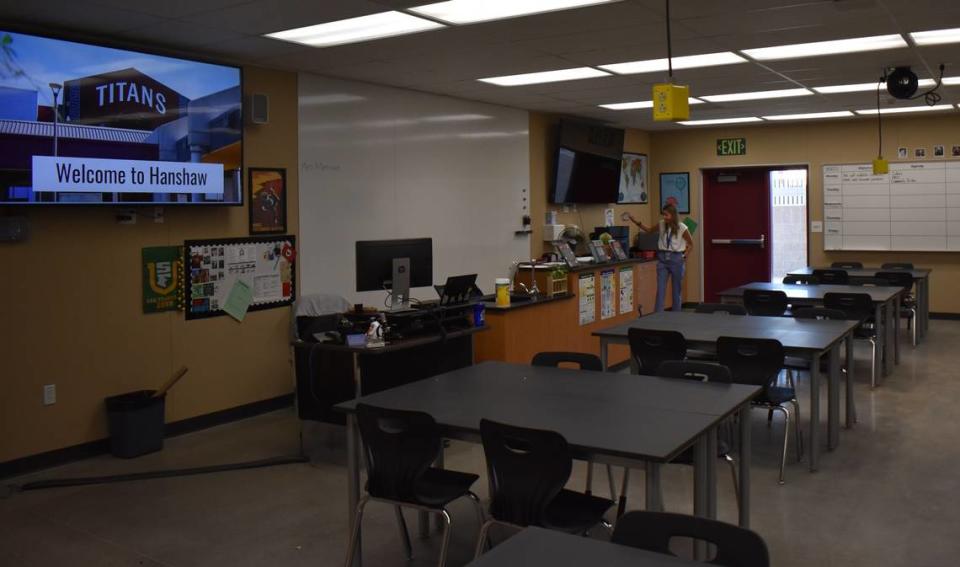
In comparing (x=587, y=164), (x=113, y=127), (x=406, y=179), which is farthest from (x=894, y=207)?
(x=113, y=127)

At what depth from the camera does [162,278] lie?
5.84 meters

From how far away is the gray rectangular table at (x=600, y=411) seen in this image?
2877mm

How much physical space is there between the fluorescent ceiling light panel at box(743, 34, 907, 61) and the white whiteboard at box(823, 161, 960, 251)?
17.6ft

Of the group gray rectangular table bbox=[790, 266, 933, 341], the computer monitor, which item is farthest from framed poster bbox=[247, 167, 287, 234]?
gray rectangular table bbox=[790, 266, 933, 341]

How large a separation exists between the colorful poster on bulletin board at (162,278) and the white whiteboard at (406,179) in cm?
105

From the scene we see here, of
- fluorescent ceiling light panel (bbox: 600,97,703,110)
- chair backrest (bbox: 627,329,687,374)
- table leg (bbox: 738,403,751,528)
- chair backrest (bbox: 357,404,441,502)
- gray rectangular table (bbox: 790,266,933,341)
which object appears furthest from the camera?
fluorescent ceiling light panel (bbox: 600,97,703,110)

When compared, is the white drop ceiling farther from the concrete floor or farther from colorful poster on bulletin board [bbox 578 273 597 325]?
the concrete floor

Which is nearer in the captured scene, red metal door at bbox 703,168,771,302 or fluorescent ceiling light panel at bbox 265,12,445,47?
fluorescent ceiling light panel at bbox 265,12,445,47

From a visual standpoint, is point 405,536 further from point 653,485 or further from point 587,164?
point 587,164

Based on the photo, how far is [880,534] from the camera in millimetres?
4000

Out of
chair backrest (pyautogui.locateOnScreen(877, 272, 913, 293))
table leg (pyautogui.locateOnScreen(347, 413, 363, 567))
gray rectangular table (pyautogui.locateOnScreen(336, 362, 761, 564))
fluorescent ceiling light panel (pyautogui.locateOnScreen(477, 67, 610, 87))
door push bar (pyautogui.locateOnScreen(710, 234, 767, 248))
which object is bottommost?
table leg (pyautogui.locateOnScreen(347, 413, 363, 567))

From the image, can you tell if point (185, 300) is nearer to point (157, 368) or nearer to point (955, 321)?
point (157, 368)

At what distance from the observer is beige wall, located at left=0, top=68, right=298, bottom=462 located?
5109 mm

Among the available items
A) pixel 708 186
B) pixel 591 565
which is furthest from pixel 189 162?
pixel 708 186
